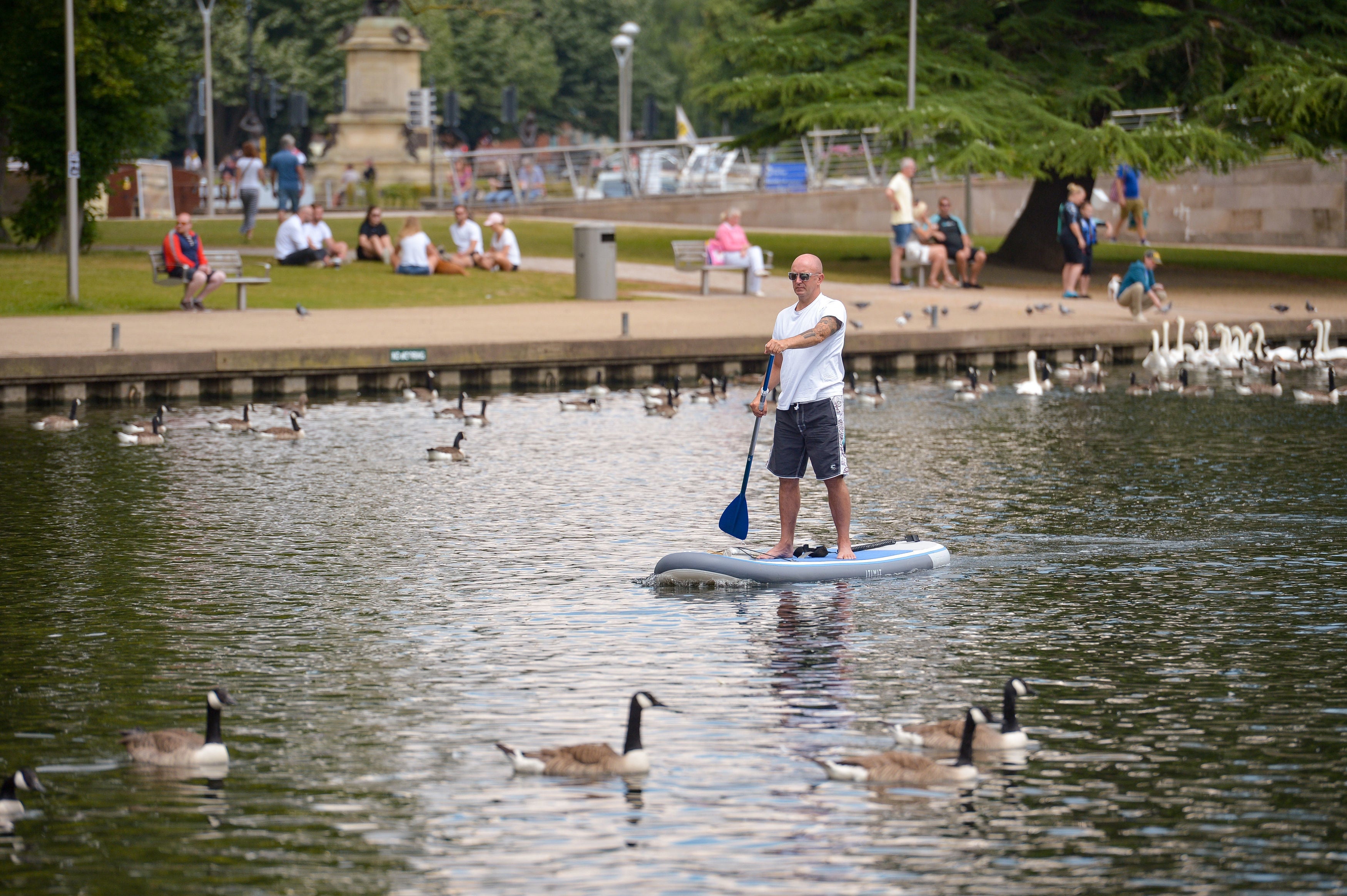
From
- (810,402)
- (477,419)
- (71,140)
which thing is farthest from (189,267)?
(810,402)

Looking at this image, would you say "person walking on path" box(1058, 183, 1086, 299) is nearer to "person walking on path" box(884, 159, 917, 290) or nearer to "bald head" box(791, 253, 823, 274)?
"person walking on path" box(884, 159, 917, 290)

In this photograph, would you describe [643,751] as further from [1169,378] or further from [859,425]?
[1169,378]

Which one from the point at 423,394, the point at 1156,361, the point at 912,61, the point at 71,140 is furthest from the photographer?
the point at 912,61

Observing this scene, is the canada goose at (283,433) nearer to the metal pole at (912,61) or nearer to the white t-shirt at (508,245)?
the white t-shirt at (508,245)

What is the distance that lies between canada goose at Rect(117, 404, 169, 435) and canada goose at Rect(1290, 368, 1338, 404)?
45.0ft

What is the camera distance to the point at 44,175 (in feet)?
113

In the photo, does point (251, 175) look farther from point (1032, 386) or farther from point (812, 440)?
point (812, 440)

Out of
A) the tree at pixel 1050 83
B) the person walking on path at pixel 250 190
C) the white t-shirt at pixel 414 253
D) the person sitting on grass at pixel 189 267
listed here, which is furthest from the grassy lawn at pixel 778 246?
the person sitting on grass at pixel 189 267

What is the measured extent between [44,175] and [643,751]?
2917 cm

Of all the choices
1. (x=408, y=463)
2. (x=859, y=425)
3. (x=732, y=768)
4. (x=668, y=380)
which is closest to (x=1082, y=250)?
(x=668, y=380)

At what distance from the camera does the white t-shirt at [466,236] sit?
112ft

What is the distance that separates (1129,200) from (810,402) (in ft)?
119

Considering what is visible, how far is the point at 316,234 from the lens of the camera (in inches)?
1323

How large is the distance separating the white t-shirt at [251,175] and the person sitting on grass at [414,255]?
898cm
